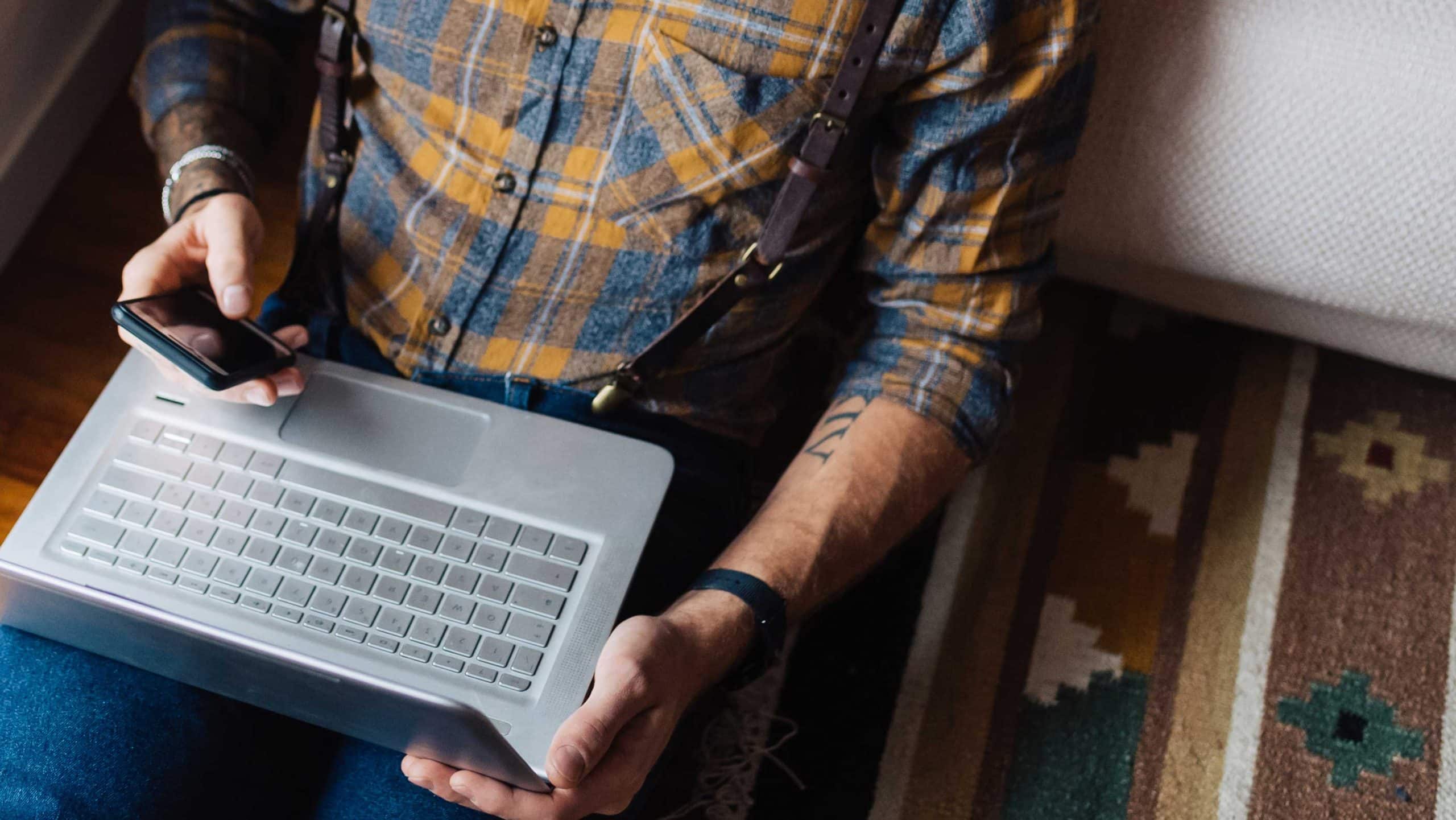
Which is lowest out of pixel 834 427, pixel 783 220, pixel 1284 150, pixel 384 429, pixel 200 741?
pixel 200 741

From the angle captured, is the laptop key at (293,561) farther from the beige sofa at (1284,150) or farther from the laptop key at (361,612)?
the beige sofa at (1284,150)

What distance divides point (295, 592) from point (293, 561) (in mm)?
23

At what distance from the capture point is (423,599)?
749mm

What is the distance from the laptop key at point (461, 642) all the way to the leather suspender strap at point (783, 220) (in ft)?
0.72

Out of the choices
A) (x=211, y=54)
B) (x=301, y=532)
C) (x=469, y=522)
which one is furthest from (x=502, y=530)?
(x=211, y=54)

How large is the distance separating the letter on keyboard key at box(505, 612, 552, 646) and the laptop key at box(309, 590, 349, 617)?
0.11 m

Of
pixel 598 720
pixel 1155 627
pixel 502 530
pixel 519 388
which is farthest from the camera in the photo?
pixel 1155 627

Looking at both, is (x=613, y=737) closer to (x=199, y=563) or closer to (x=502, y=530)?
(x=502, y=530)

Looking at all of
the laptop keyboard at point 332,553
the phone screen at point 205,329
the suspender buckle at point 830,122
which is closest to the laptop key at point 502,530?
the laptop keyboard at point 332,553

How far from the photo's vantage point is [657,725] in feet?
2.38

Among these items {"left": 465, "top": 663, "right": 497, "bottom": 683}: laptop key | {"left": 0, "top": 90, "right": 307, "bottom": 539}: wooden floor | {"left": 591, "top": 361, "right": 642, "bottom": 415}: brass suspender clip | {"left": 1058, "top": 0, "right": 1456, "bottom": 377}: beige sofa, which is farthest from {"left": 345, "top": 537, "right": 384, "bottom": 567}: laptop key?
{"left": 1058, "top": 0, "right": 1456, "bottom": 377}: beige sofa

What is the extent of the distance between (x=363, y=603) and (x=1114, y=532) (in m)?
0.82

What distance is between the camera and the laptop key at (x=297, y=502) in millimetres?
764

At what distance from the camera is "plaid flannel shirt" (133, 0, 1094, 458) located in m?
0.78
